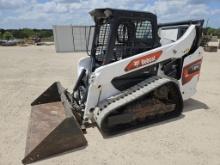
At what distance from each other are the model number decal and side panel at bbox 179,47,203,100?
85 cm

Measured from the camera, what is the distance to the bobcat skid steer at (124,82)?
172 inches

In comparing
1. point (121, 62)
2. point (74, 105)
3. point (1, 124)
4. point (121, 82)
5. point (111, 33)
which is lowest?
point (1, 124)

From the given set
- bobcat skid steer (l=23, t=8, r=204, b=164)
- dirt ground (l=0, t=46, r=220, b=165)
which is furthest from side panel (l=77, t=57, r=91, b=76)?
dirt ground (l=0, t=46, r=220, b=165)

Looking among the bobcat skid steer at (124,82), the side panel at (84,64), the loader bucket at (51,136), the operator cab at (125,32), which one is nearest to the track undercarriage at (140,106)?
the bobcat skid steer at (124,82)

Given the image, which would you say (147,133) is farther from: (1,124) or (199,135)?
(1,124)

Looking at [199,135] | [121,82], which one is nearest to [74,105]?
[121,82]

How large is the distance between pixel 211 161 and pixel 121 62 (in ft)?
6.95

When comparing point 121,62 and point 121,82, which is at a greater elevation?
point 121,62

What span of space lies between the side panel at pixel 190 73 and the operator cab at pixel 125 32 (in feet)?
2.83

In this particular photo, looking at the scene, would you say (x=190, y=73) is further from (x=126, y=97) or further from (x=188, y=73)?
(x=126, y=97)

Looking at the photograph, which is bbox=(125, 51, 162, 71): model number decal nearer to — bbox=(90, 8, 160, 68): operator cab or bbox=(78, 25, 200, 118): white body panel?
bbox=(78, 25, 200, 118): white body panel

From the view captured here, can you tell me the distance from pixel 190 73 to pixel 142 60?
4.62ft

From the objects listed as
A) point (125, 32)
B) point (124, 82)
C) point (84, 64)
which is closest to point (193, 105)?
point (124, 82)

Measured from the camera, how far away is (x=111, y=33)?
15.2ft
